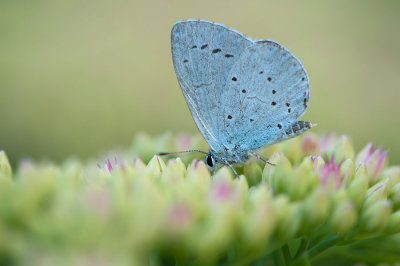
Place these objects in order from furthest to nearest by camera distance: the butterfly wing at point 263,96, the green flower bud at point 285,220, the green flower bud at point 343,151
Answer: the butterfly wing at point 263,96 → the green flower bud at point 343,151 → the green flower bud at point 285,220

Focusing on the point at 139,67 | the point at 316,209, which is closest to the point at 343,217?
the point at 316,209

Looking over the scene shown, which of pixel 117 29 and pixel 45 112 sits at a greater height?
pixel 117 29

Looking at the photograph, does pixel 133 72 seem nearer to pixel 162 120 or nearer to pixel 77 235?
pixel 162 120

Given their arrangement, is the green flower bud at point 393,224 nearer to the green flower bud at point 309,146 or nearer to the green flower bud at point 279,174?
the green flower bud at point 279,174

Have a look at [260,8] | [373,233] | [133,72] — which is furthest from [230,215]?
[260,8]

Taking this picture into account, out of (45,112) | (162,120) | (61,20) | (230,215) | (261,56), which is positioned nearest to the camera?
(230,215)

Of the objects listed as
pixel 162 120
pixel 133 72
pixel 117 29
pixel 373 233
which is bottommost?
pixel 373 233

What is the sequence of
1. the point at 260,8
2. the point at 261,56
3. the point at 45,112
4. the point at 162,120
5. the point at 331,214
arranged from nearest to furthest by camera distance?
1. the point at 331,214
2. the point at 261,56
3. the point at 45,112
4. the point at 162,120
5. the point at 260,8

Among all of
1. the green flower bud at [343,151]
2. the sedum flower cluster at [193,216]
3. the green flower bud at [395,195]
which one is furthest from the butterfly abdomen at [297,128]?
the green flower bud at [395,195]

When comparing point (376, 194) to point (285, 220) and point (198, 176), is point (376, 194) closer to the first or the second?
point (285, 220)
